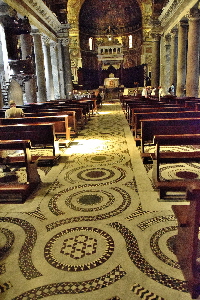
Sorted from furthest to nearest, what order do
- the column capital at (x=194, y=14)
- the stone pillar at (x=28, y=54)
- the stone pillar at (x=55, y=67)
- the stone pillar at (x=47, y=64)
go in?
1. the stone pillar at (x=55, y=67)
2. the stone pillar at (x=47, y=64)
3. the stone pillar at (x=28, y=54)
4. the column capital at (x=194, y=14)

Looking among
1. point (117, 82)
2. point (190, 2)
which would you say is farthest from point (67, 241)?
point (117, 82)

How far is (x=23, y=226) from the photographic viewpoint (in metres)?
3.31

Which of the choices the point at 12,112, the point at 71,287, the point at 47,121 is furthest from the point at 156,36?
the point at 71,287

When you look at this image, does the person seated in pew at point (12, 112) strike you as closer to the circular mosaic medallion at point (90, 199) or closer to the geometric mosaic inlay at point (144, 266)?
the circular mosaic medallion at point (90, 199)

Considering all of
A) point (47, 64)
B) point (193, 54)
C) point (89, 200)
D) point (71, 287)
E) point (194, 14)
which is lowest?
point (71, 287)

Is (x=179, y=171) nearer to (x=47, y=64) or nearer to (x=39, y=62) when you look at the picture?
(x=39, y=62)

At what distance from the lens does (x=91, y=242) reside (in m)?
2.88

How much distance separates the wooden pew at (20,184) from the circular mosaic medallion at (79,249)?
48.1 inches

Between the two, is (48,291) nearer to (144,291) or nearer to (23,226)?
(144,291)

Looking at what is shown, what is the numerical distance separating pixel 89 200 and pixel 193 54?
1258 centimetres

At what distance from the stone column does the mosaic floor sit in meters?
11.2

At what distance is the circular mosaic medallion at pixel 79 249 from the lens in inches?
100

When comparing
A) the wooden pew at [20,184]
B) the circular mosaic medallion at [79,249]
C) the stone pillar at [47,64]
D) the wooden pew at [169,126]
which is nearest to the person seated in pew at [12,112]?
the wooden pew at [20,184]

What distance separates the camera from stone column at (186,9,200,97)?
1326 centimetres
